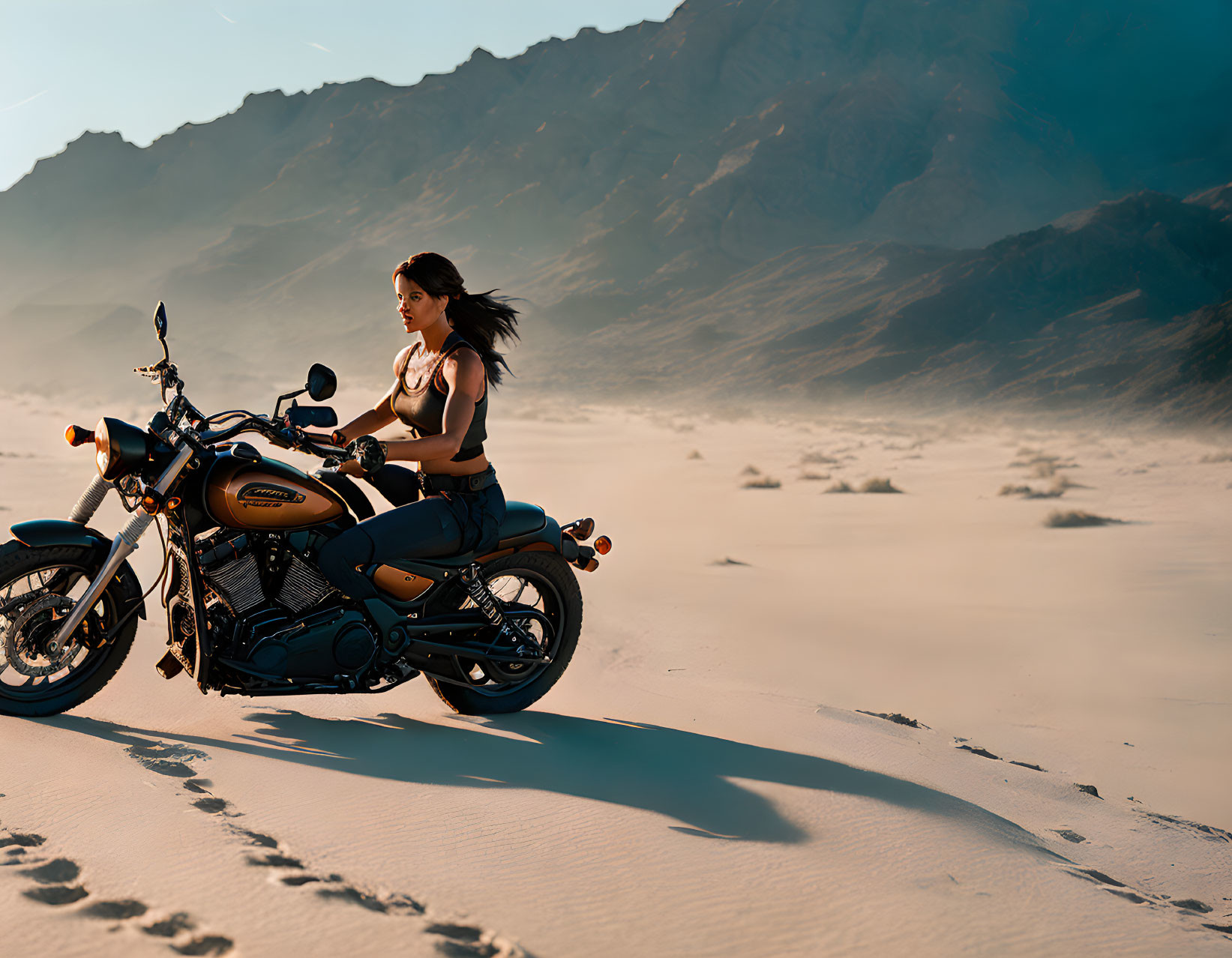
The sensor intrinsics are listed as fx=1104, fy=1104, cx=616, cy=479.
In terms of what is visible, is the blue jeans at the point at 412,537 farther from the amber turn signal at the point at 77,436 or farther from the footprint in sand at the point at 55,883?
the footprint in sand at the point at 55,883

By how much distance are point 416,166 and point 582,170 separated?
39.4 meters

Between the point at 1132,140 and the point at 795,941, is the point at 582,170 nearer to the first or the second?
the point at 1132,140

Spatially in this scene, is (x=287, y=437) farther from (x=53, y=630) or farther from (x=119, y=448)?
(x=53, y=630)

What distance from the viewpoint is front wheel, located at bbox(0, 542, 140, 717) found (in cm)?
400

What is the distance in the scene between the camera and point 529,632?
4.79 m

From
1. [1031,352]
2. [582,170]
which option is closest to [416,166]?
[582,170]

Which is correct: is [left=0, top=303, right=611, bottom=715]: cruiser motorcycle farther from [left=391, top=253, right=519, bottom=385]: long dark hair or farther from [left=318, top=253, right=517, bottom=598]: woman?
[left=391, top=253, right=519, bottom=385]: long dark hair

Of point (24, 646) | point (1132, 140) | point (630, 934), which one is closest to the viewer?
point (630, 934)

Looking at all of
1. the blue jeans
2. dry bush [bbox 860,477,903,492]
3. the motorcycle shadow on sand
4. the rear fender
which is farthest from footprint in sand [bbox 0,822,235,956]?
dry bush [bbox 860,477,903,492]

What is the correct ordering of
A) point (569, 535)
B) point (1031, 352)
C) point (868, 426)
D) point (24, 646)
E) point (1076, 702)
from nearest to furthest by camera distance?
point (24, 646) → point (569, 535) → point (1076, 702) → point (868, 426) → point (1031, 352)

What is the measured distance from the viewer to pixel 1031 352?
245 ft

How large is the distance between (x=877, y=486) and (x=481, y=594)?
14.0 meters

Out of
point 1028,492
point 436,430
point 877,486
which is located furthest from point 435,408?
point 1028,492

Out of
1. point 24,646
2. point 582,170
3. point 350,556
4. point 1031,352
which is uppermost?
point 582,170
